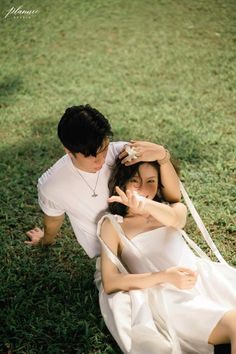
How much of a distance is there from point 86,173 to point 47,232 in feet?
2.65

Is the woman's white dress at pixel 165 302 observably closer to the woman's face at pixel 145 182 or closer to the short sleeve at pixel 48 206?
the woman's face at pixel 145 182

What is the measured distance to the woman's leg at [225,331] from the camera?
246cm

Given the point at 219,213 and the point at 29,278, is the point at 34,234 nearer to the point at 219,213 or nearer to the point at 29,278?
the point at 29,278

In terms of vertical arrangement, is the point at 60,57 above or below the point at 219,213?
above

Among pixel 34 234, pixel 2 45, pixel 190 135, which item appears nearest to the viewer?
pixel 34 234

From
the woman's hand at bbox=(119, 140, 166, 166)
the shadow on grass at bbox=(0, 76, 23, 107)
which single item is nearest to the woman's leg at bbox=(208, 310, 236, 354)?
the woman's hand at bbox=(119, 140, 166, 166)

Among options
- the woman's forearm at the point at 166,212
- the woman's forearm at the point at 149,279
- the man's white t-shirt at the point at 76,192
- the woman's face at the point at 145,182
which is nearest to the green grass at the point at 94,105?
the woman's forearm at the point at 149,279

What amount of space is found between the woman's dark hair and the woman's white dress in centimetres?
10

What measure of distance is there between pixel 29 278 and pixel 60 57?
200 inches

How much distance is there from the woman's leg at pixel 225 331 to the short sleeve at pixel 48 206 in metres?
1.40

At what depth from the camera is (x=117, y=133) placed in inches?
211

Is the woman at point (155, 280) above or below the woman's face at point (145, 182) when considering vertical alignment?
below

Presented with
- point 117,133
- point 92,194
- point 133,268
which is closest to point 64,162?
point 92,194

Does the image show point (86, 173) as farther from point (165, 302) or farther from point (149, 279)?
point (165, 302)
